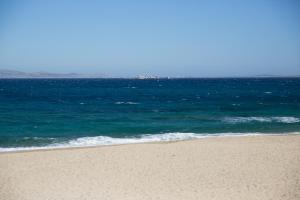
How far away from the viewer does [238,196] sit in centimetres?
975

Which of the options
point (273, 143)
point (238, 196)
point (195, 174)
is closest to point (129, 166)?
point (195, 174)

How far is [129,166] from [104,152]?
311 cm

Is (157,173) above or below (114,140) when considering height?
above

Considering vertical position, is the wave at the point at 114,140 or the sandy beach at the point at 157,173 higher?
the sandy beach at the point at 157,173

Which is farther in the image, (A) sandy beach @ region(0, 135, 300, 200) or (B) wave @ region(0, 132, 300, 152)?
(B) wave @ region(0, 132, 300, 152)

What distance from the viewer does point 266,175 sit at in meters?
11.8

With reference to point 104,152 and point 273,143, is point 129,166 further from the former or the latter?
point 273,143

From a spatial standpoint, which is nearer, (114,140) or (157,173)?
(157,173)

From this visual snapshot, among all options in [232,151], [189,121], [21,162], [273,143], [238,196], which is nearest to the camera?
[238,196]

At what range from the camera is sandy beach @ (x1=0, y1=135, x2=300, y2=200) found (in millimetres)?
10062

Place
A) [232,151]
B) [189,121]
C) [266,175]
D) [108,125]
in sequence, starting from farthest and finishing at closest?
[189,121]
[108,125]
[232,151]
[266,175]

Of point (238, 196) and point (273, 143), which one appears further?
point (273, 143)

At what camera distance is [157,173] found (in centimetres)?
1218

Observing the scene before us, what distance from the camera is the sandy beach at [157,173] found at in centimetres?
1006
